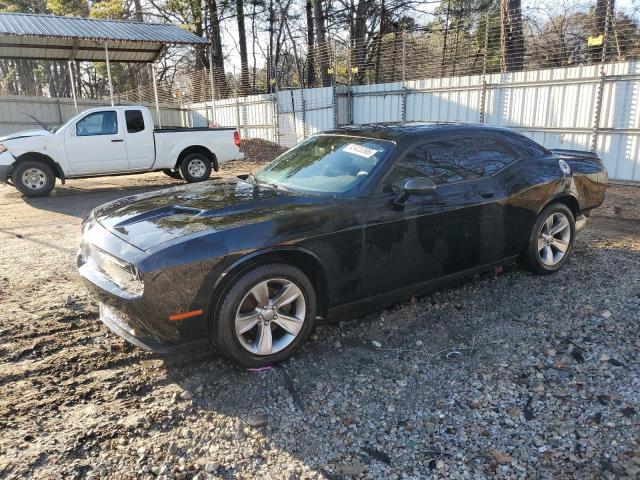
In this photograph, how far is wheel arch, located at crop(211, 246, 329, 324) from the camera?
10.5 ft

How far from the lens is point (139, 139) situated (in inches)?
435

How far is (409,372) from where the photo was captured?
3.44 meters

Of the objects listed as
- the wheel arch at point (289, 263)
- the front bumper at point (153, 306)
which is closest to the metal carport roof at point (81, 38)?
the front bumper at point (153, 306)

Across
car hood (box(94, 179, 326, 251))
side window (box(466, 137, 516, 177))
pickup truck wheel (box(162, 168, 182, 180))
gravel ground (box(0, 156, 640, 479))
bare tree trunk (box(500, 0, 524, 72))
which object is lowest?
gravel ground (box(0, 156, 640, 479))

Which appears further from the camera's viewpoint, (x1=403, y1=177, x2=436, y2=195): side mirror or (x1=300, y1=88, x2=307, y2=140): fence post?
(x1=300, y1=88, x2=307, y2=140): fence post

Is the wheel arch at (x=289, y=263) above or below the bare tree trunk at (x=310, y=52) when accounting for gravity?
below

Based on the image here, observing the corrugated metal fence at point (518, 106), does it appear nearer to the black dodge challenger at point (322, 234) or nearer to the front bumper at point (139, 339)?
the black dodge challenger at point (322, 234)

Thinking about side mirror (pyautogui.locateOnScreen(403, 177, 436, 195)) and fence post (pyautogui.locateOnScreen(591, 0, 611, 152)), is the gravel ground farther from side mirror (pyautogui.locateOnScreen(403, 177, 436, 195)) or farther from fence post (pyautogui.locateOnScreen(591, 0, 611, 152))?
fence post (pyautogui.locateOnScreen(591, 0, 611, 152))

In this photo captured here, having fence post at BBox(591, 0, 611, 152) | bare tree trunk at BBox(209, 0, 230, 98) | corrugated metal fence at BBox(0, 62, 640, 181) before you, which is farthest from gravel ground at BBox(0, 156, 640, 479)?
bare tree trunk at BBox(209, 0, 230, 98)

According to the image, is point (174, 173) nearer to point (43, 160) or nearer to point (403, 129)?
point (43, 160)

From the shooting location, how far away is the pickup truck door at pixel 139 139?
10.9m

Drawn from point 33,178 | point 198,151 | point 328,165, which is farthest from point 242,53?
point 328,165

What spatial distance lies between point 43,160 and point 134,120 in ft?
6.63

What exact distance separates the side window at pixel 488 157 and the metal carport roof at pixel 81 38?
14.1 m
